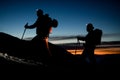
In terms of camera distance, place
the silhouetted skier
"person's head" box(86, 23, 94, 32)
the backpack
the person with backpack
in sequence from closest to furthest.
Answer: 1. the silhouetted skier
2. the backpack
3. the person with backpack
4. "person's head" box(86, 23, 94, 32)

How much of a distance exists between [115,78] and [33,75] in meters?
2.71

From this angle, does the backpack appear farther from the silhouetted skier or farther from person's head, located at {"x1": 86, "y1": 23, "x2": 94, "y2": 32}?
the silhouetted skier

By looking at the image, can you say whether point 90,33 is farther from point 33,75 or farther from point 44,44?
point 33,75

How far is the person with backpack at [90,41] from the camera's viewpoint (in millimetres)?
8195

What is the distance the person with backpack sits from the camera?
820 cm

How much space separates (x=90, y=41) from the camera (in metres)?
8.49

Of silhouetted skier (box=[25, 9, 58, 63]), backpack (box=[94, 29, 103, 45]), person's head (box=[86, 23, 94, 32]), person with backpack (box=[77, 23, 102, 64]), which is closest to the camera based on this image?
silhouetted skier (box=[25, 9, 58, 63])

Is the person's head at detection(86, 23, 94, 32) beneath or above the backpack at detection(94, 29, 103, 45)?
above

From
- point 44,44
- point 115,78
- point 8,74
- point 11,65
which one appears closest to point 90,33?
point 44,44

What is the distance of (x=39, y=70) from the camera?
6.05 meters

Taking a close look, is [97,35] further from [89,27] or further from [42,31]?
[42,31]

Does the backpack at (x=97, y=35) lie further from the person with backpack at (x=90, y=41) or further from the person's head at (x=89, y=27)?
the person's head at (x=89, y=27)

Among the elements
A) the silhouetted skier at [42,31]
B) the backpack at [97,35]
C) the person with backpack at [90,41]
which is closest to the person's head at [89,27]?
the person with backpack at [90,41]

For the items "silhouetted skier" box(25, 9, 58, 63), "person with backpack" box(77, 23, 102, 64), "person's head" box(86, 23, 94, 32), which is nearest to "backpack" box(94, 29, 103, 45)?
"person with backpack" box(77, 23, 102, 64)
